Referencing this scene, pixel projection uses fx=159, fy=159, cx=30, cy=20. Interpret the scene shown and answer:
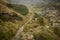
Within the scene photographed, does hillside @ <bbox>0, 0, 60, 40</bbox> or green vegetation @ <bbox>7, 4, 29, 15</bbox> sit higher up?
green vegetation @ <bbox>7, 4, 29, 15</bbox>

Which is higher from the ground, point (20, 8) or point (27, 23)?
point (20, 8)

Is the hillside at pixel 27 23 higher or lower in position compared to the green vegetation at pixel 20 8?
lower

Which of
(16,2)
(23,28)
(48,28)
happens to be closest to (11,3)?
(16,2)

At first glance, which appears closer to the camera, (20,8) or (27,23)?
(27,23)

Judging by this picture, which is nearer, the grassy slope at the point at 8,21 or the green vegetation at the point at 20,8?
the grassy slope at the point at 8,21

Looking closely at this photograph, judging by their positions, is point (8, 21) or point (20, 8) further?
point (20, 8)

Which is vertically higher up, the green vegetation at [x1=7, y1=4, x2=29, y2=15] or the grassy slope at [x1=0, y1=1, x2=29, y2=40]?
the green vegetation at [x1=7, y1=4, x2=29, y2=15]

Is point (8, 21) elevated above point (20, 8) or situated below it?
below

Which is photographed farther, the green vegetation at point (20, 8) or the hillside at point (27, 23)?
the green vegetation at point (20, 8)

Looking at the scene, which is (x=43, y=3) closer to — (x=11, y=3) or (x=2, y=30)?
(x=11, y=3)

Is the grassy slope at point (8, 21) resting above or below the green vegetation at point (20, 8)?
below

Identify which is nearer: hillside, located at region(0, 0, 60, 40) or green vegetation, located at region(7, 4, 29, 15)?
hillside, located at region(0, 0, 60, 40)
